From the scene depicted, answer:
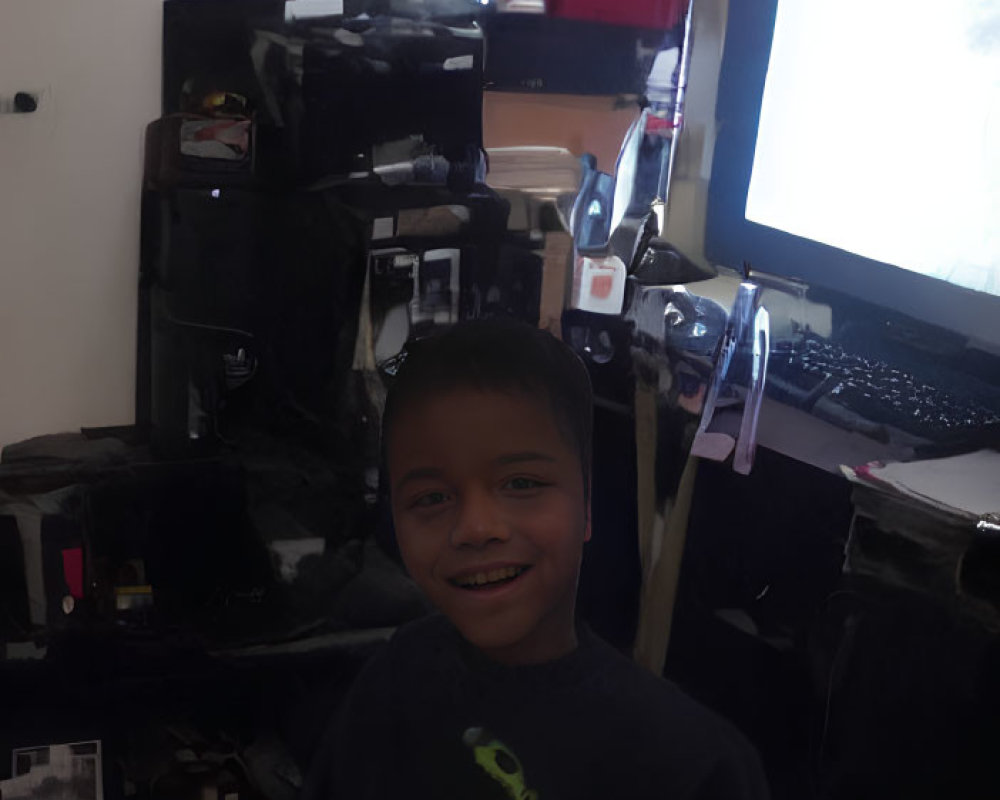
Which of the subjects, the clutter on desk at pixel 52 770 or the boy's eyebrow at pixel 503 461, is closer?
the boy's eyebrow at pixel 503 461

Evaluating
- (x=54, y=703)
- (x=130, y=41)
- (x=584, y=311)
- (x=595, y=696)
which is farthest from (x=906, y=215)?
(x=54, y=703)

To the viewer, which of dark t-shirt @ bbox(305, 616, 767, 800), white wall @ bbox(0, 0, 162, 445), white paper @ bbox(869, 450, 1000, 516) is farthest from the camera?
white wall @ bbox(0, 0, 162, 445)

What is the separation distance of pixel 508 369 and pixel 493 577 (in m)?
0.25

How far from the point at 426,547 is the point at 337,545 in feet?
0.52

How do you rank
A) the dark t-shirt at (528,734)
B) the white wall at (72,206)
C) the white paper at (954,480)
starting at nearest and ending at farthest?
1. the white paper at (954,480)
2. the dark t-shirt at (528,734)
3. the white wall at (72,206)

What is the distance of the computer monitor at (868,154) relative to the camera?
105cm

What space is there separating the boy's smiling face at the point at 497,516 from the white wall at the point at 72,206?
0.44 meters

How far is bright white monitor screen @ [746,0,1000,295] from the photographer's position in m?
1.04

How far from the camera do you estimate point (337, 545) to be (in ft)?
4.46

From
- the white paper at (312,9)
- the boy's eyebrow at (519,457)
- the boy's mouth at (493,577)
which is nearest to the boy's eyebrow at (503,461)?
the boy's eyebrow at (519,457)

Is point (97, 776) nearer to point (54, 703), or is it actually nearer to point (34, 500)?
point (54, 703)

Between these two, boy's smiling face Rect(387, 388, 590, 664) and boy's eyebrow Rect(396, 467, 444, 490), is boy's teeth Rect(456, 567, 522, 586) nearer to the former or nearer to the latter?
boy's smiling face Rect(387, 388, 590, 664)

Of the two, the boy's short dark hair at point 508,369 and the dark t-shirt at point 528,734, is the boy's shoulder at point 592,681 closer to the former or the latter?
the dark t-shirt at point 528,734

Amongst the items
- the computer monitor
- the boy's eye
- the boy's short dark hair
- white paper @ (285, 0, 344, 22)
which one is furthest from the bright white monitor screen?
white paper @ (285, 0, 344, 22)
